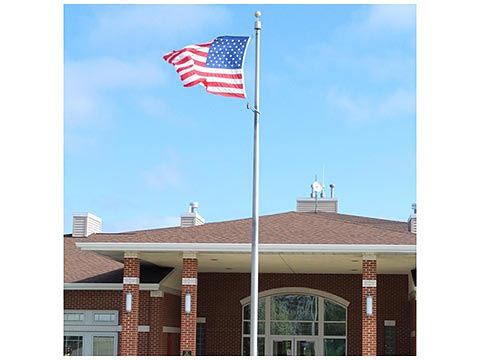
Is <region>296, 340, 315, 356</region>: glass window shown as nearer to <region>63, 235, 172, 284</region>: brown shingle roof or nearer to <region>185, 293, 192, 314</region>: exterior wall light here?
<region>63, 235, 172, 284</region>: brown shingle roof

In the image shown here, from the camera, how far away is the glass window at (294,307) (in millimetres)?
32469

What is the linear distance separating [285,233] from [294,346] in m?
8.37

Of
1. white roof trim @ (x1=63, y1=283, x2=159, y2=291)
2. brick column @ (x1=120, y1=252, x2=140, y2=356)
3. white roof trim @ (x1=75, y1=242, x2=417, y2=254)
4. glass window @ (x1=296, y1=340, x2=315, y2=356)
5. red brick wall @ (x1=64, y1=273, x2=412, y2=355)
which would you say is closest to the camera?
white roof trim @ (x1=75, y1=242, x2=417, y2=254)

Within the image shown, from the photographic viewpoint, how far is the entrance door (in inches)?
1272

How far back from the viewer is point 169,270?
31047mm

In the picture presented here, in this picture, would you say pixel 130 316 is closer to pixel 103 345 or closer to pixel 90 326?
pixel 103 345

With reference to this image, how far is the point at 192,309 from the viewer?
25109 mm

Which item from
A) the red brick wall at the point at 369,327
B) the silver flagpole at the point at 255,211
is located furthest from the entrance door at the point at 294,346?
the silver flagpole at the point at 255,211

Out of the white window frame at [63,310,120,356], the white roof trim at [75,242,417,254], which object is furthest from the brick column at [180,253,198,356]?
the white window frame at [63,310,120,356]

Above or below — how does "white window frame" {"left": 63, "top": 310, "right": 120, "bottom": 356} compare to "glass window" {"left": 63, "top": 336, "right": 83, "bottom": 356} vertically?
above
